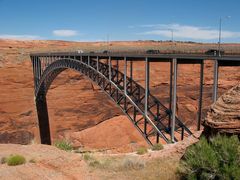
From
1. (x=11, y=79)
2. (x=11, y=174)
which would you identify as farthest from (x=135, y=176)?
(x=11, y=79)

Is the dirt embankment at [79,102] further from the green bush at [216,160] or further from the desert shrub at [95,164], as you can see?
the green bush at [216,160]

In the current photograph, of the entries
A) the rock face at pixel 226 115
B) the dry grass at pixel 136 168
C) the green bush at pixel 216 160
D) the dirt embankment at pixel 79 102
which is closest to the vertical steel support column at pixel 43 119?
the dirt embankment at pixel 79 102

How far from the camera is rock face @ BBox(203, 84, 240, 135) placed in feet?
34.6

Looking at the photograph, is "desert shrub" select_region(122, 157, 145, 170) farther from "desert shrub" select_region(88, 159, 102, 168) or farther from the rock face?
the rock face

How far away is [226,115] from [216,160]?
1.62 metres

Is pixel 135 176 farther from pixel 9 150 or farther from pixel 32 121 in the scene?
pixel 32 121

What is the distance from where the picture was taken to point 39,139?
142ft

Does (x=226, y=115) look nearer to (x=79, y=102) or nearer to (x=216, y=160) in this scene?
(x=216, y=160)

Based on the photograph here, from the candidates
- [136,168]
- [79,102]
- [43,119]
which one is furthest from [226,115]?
[79,102]

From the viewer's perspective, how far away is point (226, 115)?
10734 mm

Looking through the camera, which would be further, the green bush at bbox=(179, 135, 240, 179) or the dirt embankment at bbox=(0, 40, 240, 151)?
the dirt embankment at bbox=(0, 40, 240, 151)

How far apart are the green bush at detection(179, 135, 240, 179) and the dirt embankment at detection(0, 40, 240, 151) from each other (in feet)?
98.3

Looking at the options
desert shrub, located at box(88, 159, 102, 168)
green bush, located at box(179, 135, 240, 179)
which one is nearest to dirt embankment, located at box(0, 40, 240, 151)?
desert shrub, located at box(88, 159, 102, 168)

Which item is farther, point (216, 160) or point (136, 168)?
point (136, 168)
